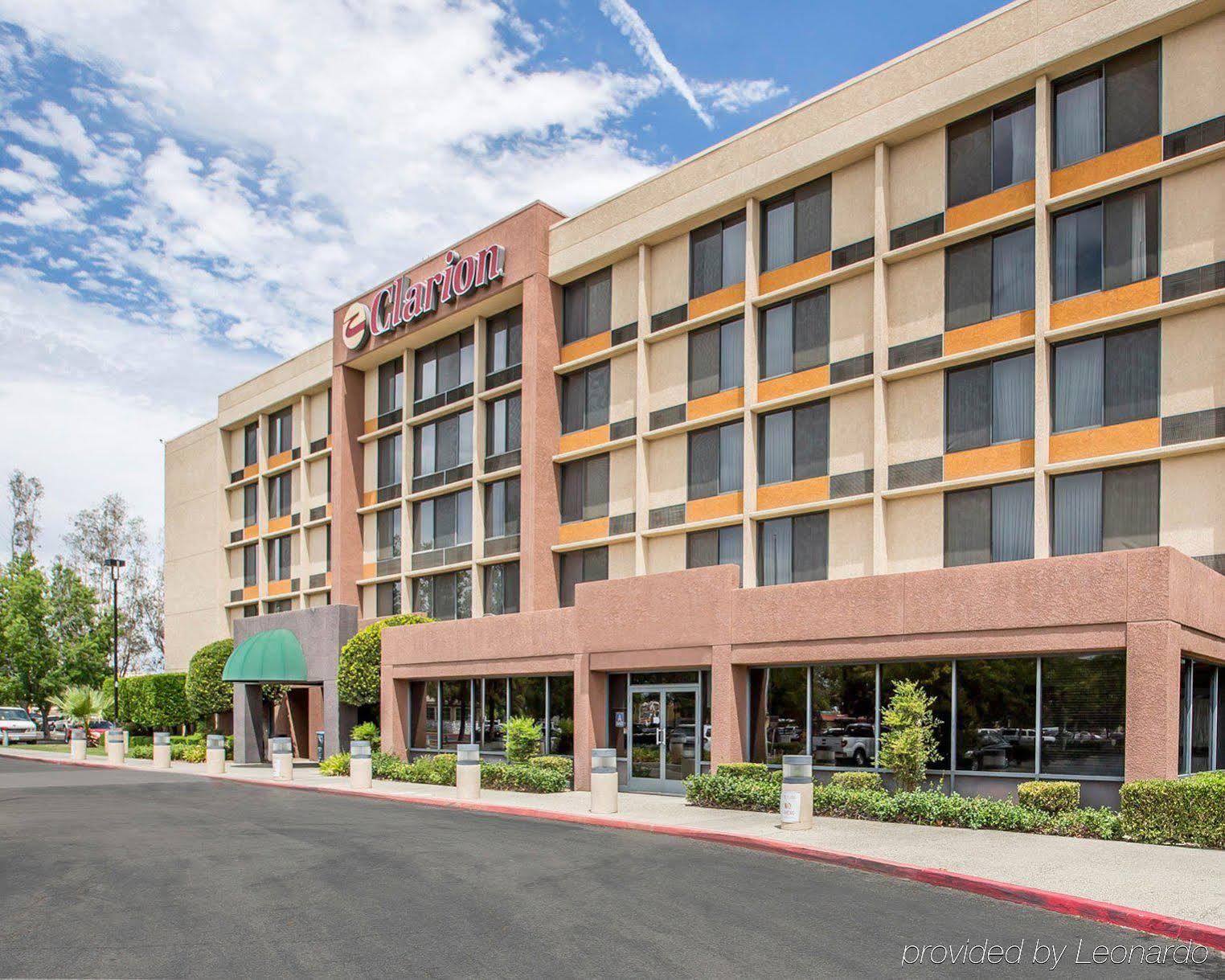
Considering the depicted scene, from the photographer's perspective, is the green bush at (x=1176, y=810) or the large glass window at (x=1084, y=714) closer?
the green bush at (x=1176, y=810)

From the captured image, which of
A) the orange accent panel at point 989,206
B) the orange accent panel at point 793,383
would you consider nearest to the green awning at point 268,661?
the orange accent panel at point 793,383

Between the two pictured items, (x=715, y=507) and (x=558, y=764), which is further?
(x=715, y=507)

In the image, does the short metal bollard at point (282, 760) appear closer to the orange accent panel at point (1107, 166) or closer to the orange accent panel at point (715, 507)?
the orange accent panel at point (715, 507)

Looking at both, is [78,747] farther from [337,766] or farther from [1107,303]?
[1107,303]

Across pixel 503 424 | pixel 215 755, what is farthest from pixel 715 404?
pixel 215 755

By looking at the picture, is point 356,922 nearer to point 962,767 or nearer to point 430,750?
point 962,767

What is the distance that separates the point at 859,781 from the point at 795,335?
11613mm

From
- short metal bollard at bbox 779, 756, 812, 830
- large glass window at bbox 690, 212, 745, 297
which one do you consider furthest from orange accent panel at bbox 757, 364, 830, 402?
short metal bollard at bbox 779, 756, 812, 830

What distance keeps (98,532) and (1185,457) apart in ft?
244

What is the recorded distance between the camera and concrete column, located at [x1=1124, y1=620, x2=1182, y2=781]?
56.4 ft

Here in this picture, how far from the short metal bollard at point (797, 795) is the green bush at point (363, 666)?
1977cm

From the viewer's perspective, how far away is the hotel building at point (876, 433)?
65.9ft

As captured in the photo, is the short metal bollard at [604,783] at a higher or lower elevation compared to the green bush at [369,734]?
higher

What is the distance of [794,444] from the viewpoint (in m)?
27.7
